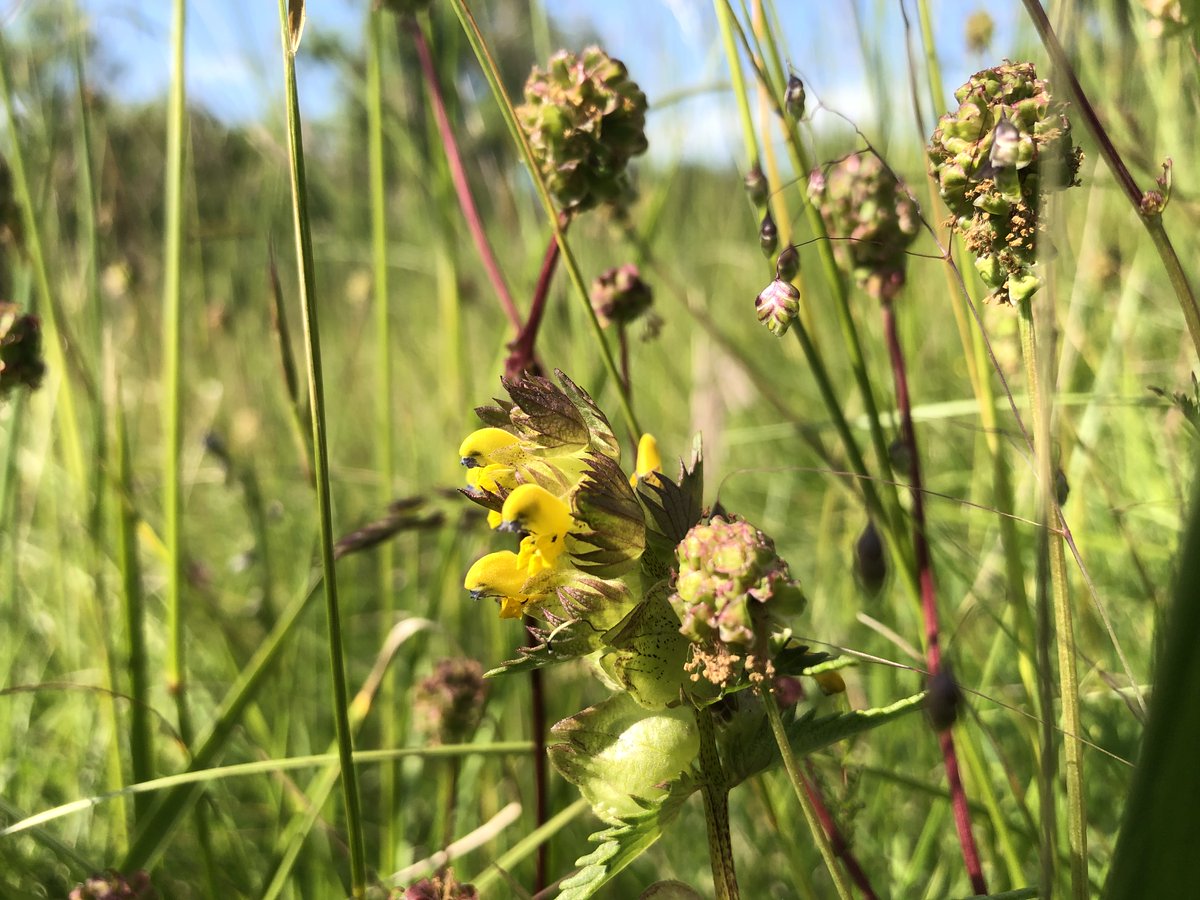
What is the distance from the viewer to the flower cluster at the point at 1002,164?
1.51 feet

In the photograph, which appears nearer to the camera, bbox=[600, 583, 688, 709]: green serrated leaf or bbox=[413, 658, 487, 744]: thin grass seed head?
bbox=[600, 583, 688, 709]: green serrated leaf

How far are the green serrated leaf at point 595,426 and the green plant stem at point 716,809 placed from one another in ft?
0.52

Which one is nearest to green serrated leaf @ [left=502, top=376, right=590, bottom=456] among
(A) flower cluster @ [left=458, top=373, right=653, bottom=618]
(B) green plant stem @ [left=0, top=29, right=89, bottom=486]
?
(A) flower cluster @ [left=458, top=373, right=653, bottom=618]

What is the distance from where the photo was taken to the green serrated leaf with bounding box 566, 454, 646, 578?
50cm

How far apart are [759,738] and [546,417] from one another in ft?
0.72

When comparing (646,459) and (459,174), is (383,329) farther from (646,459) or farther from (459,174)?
(646,459)

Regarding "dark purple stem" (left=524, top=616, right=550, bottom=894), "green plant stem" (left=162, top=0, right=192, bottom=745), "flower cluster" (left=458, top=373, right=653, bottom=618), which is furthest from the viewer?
"green plant stem" (left=162, top=0, right=192, bottom=745)

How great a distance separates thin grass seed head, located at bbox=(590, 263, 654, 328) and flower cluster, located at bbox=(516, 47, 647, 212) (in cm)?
12

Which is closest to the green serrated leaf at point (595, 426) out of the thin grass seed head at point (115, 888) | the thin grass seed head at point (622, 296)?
the thin grass seed head at point (622, 296)

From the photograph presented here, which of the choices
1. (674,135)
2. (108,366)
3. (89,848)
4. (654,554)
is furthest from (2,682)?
(674,135)

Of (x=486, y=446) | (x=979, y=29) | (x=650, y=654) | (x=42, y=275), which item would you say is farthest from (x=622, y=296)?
(x=979, y=29)

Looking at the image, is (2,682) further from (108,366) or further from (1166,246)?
(1166,246)

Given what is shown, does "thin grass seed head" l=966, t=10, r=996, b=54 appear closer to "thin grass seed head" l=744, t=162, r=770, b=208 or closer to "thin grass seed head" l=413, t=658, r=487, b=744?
"thin grass seed head" l=744, t=162, r=770, b=208

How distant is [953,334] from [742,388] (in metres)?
0.50
